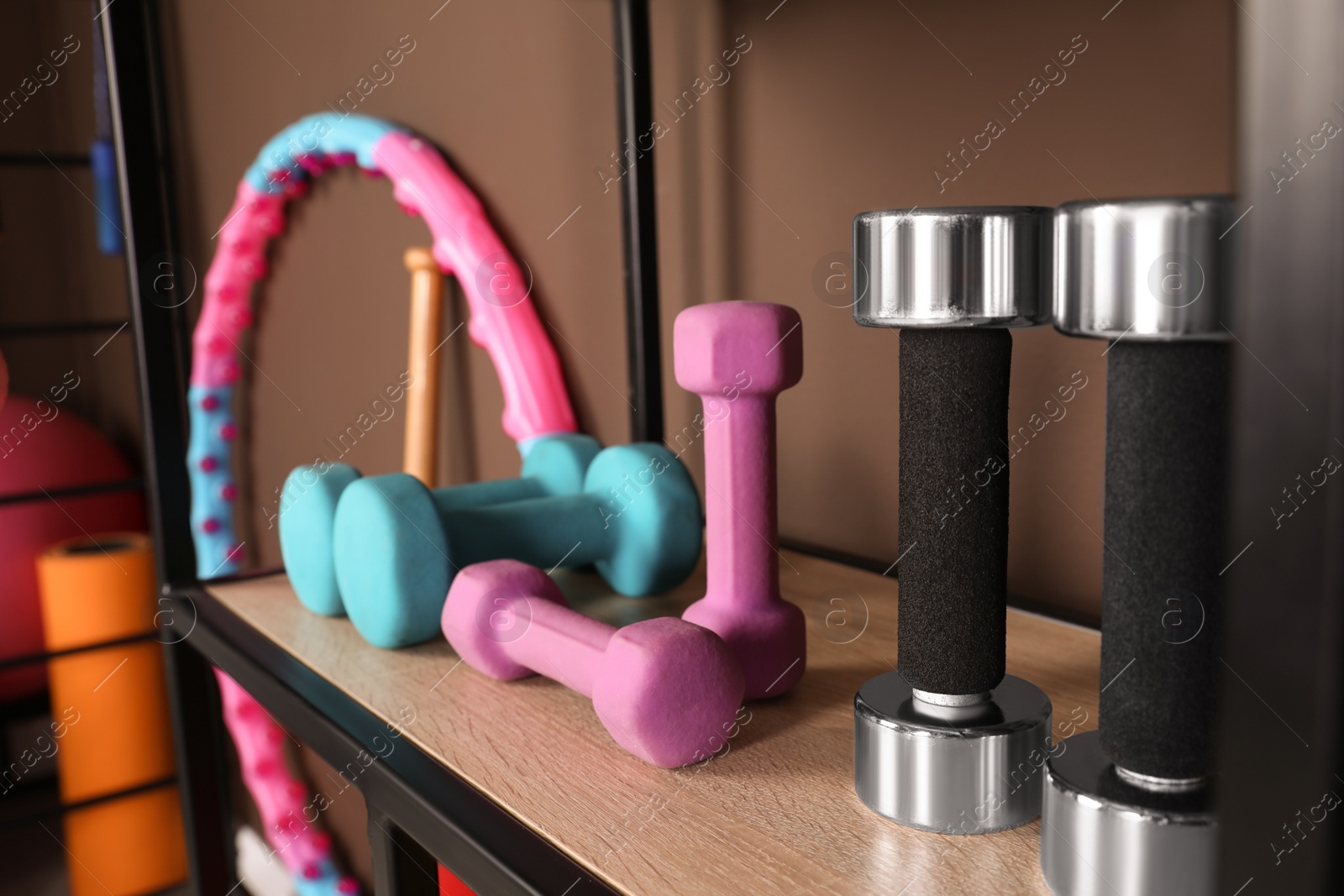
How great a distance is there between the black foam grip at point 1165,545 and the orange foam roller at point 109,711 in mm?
1696

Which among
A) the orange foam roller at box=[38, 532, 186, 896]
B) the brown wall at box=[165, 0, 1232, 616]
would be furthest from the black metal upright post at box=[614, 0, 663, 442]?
the orange foam roller at box=[38, 532, 186, 896]

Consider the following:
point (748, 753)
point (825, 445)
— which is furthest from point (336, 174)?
point (748, 753)

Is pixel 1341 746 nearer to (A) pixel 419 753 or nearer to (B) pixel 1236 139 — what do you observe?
(B) pixel 1236 139

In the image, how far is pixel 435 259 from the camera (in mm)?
1165

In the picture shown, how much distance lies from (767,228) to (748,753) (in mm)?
517

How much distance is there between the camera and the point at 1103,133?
2.04ft

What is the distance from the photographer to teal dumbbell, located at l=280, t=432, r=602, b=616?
0.70 metres

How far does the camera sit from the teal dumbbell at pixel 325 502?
0.70m

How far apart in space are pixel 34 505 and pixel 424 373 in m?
0.92

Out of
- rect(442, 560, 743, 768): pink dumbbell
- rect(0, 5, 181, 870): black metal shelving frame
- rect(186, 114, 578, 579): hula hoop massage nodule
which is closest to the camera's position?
rect(442, 560, 743, 768): pink dumbbell

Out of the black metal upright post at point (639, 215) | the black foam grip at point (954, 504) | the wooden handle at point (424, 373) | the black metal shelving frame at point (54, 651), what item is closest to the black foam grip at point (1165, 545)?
the black foam grip at point (954, 504)

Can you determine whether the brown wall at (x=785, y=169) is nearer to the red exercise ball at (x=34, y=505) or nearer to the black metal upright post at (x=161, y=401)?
the black metal upright post at (x=161, y=401)

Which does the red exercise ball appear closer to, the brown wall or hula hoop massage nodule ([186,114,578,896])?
hula hoop massage nodule ([186,114,578,896])

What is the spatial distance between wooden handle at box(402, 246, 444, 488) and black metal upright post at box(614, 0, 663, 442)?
0.33 meters
